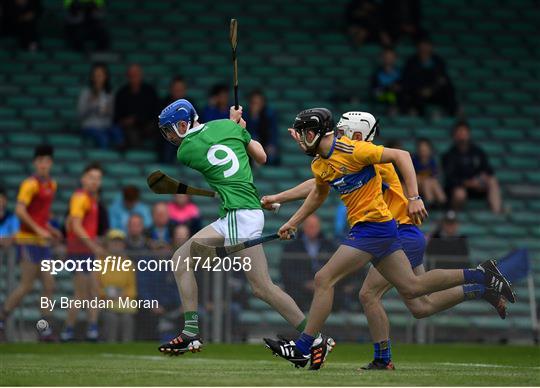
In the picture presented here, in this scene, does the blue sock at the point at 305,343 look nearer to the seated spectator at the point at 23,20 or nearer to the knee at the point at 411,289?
the knee at the point at 411,289

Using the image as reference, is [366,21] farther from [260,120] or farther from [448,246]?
[448,246]

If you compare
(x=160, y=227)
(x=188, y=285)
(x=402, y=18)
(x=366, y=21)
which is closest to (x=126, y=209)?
(x=160, y=227)

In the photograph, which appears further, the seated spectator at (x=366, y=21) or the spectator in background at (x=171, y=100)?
the seated spectator at (x=366, y=21)

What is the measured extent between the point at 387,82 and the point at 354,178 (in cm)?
995

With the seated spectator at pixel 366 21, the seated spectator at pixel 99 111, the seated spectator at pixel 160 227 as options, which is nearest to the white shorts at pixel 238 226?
the seated spectator at pixel 160 227

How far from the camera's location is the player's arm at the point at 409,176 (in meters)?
10.3

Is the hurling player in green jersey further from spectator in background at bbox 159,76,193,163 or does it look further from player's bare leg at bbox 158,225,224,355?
spectator in background at bbox 159,76,193,163

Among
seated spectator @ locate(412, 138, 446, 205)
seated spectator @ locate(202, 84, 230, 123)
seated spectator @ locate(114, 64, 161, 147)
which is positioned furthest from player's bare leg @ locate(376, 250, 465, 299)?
seated spectator @ locate(114, 64, 161, 147)

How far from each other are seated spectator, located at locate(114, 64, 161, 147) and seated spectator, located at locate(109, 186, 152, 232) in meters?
2.55

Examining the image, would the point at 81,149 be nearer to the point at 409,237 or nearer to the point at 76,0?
the point at 76,0

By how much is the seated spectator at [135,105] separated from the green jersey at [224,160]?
7.52 metres

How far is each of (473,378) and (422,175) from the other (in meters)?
8.34

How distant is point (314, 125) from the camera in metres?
10.5

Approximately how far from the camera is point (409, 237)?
11508 mm
